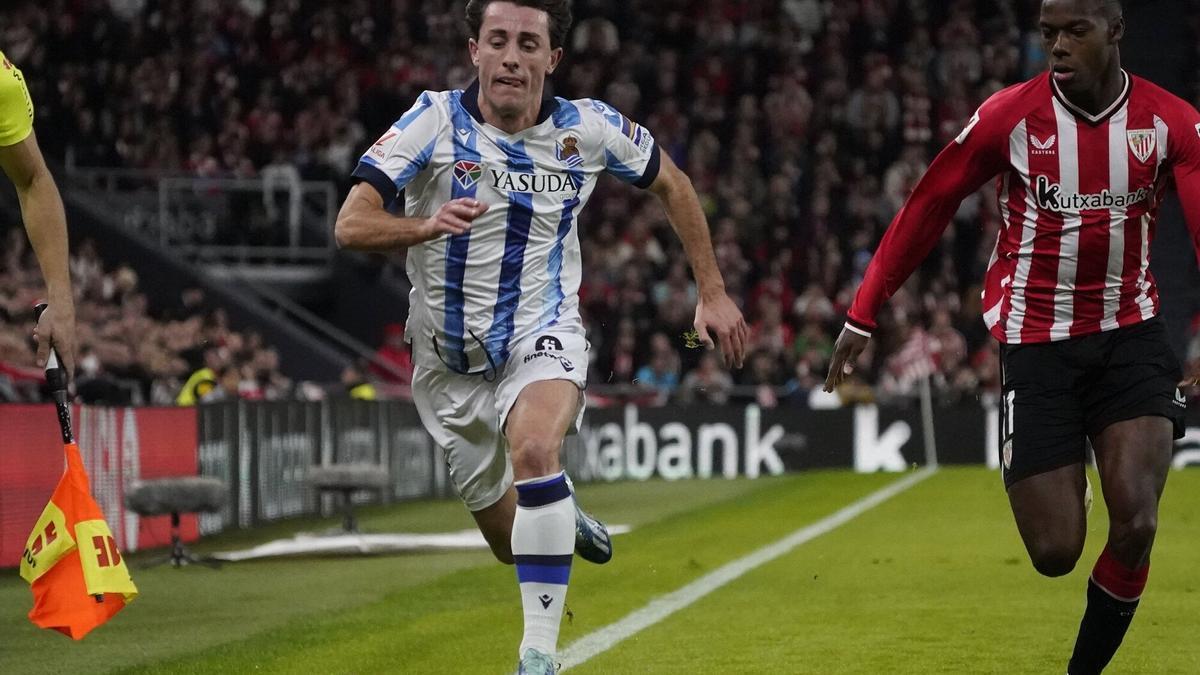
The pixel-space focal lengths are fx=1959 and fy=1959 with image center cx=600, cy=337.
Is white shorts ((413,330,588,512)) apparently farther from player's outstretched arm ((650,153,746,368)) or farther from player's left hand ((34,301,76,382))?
player's left hand ((34,301,76,382))

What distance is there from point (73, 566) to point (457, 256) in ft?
5.36

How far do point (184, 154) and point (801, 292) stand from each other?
8490 mm

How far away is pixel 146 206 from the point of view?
2473cm

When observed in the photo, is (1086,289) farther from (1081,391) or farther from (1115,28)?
(1115,28)

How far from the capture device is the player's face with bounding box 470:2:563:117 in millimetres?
6551

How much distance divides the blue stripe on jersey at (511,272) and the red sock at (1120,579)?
2.11 metres

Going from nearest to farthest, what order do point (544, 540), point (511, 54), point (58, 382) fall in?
point (58, 382) → point (544, 540) → point (511, 54)

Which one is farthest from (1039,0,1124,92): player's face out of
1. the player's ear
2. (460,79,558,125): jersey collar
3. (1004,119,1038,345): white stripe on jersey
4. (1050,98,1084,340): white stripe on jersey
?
(460,79,558,125): jersey collar

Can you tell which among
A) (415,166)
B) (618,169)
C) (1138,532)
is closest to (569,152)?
(618,169)

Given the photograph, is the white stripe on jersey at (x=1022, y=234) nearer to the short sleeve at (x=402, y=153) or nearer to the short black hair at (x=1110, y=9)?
the short black hair at (x=1110, y=9)

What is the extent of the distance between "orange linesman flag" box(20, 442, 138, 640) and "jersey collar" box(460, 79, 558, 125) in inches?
68.1

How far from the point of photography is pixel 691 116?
90.7 feet

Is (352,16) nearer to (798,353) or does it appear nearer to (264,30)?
(264,30)

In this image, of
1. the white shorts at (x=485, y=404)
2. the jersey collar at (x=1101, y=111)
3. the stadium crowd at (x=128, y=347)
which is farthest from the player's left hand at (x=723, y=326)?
the stadium crowd at (x=128, y=347)
